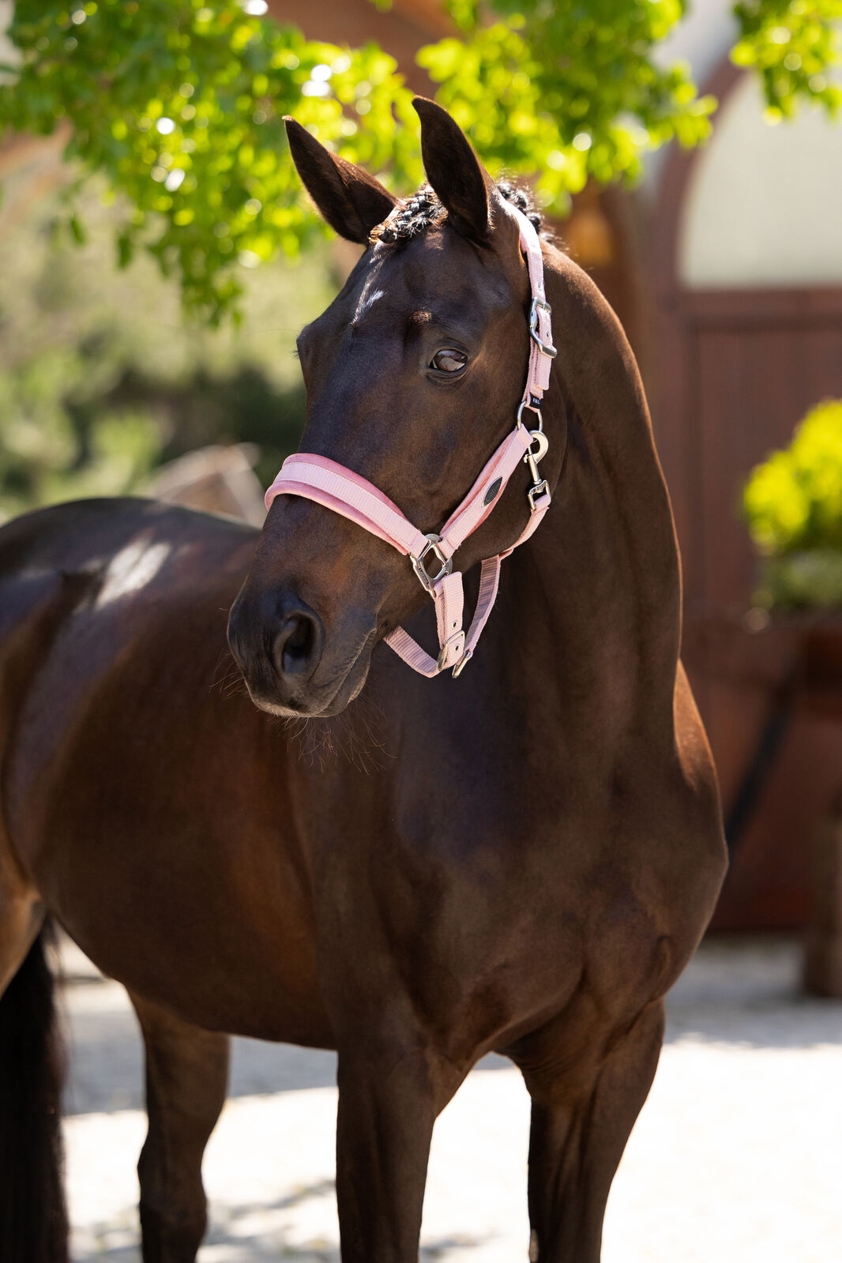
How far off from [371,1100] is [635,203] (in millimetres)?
6787

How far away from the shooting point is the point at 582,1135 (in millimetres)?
2229

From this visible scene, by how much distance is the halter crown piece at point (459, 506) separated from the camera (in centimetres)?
170

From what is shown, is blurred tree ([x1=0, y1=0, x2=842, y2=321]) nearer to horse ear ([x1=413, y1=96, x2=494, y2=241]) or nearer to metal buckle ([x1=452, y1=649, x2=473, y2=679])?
horse ear ([x1=413, y1=96, x2=494, y2=241])

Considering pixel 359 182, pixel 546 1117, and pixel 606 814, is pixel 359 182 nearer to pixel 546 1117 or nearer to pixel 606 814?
pixel 606 814

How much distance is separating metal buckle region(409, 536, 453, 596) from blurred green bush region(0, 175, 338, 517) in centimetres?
1720

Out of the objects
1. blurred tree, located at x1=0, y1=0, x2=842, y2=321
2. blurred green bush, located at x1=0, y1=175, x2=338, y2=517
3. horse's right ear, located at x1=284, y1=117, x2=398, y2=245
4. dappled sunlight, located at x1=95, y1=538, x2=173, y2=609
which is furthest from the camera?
blurred green bush, located at x1=0, y1=175, x2=338, y2=517

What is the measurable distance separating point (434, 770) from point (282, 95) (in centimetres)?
248

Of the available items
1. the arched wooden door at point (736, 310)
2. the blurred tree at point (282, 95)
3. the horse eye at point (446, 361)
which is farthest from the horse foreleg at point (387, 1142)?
the arched wooden door at point (736, 310)

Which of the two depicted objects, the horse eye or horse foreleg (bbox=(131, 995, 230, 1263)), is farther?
horse foreleg (bbox=(131, 995, 230, 1263))

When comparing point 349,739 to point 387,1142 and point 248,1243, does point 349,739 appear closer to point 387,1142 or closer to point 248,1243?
point 387,1142

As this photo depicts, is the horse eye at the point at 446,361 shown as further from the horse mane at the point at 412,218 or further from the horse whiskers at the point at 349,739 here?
the horse whiskers at the point at 349,739

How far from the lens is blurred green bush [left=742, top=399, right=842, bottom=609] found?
6.47m

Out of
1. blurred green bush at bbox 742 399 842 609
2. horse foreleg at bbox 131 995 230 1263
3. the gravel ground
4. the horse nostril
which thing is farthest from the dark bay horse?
blurred green bush at bbox 742 399 842 609

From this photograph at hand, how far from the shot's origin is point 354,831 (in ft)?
6.72
